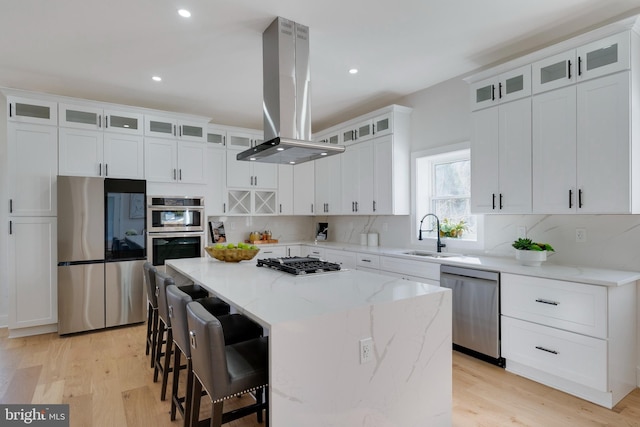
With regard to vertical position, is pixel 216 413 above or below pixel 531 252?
below

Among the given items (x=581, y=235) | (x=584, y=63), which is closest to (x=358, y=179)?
(x=581, y=235)

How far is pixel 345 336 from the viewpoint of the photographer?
1599mm

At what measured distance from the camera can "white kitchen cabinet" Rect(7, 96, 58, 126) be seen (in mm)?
3695

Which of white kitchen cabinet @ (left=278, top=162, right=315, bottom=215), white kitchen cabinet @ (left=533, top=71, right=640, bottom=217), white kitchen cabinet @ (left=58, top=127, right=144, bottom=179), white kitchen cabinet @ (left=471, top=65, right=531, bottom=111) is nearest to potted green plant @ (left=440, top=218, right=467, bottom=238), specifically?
white kitchen cabinet @ (left=533, top=71, right=640, bottom=217)

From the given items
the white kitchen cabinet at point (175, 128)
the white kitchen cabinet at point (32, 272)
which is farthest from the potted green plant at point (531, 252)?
the white kitchen cabinet at point (32, 272)

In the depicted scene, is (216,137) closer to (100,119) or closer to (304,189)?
(100,119)

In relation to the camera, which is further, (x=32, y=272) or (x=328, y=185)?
(x=328, y=185)

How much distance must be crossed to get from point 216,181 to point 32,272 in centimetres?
235

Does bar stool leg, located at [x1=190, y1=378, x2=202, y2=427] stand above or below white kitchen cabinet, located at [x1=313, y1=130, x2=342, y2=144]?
below

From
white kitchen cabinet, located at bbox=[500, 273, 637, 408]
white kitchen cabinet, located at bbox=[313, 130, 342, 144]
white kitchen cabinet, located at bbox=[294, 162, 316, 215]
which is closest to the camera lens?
white kitchen cabinet, located at bbox=[500, 273, 637, 408]

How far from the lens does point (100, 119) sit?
408 centimetres

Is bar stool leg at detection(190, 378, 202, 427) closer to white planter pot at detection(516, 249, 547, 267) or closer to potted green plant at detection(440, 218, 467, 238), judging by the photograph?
white planter pot at detection(516, 249, 547, 267)

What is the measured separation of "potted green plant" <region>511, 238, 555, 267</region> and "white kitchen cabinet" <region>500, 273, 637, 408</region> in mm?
207

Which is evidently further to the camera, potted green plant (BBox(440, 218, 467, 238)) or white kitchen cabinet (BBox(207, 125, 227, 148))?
white kitchen cabinet (BBox(207, 125, 227, 148))
